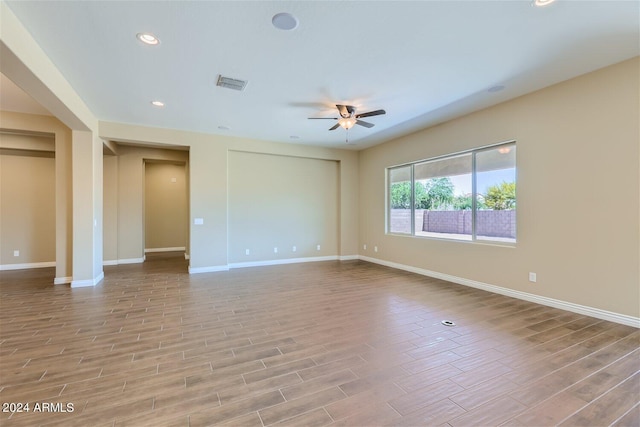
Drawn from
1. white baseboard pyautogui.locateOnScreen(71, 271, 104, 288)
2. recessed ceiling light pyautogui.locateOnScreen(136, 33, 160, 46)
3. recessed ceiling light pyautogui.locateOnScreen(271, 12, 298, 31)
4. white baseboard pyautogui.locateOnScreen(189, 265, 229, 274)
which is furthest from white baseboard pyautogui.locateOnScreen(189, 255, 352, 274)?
recessed ceiling light pyautogui.locateOnScreen(271, 12, 298, 31)

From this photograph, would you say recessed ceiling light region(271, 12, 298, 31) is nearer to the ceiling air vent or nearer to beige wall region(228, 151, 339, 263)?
the ceiling air vent

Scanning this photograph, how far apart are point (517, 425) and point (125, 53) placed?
15.1 feet

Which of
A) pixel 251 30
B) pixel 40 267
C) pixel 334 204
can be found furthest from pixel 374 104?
pixel 40 267

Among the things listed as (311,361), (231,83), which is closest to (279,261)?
(231,83)

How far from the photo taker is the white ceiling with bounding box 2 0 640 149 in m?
2.38

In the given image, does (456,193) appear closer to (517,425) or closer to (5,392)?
(517,425)

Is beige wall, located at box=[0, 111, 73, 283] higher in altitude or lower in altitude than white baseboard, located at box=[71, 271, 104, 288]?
higher

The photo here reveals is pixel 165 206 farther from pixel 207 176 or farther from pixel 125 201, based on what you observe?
pixel 207 176

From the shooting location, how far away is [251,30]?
2635 millimetres

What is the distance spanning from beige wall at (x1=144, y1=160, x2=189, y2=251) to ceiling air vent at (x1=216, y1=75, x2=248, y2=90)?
618 centimetres

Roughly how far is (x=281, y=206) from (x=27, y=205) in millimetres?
5835

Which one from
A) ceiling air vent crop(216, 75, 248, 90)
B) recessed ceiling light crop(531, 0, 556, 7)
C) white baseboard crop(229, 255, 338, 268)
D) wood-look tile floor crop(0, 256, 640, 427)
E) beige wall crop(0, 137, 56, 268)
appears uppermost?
recessed ceiling light crop(531, 0, 556, 7)

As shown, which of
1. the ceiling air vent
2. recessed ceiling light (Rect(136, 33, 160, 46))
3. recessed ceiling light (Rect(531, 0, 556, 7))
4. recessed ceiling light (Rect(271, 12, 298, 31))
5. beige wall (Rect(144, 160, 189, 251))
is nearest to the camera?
recessed ceiling light (Rect(531, 0, 556, 7))

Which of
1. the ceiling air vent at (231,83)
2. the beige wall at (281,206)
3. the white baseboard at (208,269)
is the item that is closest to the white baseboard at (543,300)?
the beige wall at (281,206)
